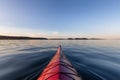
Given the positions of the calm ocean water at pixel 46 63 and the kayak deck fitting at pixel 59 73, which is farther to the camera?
the calm ocean water at pixel 46 63

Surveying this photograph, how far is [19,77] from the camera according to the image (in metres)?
8.73

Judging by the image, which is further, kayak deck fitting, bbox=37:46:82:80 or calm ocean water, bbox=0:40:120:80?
calm ocean water, bbox=0:40:120:80

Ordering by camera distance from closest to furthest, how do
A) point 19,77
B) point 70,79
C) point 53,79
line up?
point 53,79 → point 70,79 → point 19,77

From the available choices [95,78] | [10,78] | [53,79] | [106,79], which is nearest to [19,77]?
[10,78]

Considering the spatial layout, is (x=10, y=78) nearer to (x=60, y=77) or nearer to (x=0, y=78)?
(x=0, y=78)

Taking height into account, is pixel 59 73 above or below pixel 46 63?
above

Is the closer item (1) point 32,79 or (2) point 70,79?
(2) point 70,79

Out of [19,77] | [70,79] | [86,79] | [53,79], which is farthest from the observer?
[19,77]

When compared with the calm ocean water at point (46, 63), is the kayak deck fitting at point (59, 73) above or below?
above

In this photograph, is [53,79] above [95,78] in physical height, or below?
above

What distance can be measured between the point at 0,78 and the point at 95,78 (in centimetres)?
885

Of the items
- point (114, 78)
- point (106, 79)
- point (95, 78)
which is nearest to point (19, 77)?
point (95, 78)

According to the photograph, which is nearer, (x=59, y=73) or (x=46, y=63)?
(x=59, y=73)

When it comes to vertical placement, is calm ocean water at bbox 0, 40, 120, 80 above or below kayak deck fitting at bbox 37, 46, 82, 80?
below
